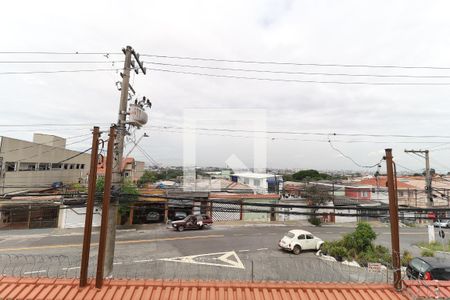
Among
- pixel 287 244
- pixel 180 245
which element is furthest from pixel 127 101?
pixel 287 244

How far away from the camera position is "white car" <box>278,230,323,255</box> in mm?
13367

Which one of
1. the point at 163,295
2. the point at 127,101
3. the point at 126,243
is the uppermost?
the point at 127,101

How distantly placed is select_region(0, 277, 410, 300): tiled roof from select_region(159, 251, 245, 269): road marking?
7792 millimetres

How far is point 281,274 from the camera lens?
10078mm

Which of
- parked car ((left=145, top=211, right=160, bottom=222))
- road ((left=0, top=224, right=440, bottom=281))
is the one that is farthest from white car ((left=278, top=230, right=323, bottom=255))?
parked car ((left=145, top=211, right=160, bottom=222))

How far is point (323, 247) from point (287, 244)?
2020mm

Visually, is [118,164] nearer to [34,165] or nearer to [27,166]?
[27,166]

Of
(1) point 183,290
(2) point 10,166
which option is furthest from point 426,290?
(2) point 10,166

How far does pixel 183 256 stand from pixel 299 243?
6.12m

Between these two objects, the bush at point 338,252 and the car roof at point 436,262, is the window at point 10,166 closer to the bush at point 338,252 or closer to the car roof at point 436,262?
the bush at point 338,252

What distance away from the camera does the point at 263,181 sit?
3359 cm

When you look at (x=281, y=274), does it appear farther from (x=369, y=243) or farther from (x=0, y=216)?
(x=0, y=216)

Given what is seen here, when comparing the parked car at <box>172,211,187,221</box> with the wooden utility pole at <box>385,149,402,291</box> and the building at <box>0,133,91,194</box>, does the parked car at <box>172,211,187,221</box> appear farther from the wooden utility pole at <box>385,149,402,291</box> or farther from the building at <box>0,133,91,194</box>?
the wooden utility pole at <box>385,149,402,291</box>

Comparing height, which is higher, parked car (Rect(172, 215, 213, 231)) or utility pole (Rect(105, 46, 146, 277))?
utility pole (Rect(105, 46, 146, 277))
